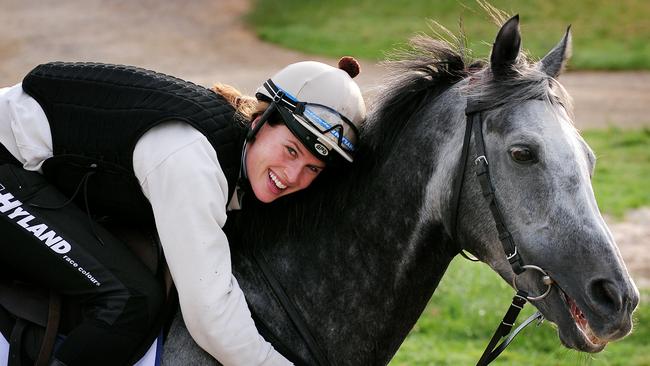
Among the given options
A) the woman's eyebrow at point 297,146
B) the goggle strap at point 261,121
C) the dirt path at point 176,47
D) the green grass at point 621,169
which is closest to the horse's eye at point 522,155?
the woman's eyebrow at point 297,146

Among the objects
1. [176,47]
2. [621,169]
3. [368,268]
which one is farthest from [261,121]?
[176,47]

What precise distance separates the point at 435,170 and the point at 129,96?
1.05 metres

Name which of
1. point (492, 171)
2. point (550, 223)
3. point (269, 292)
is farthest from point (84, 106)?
point (550, 223)

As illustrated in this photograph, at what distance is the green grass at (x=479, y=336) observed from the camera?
654 centimetres

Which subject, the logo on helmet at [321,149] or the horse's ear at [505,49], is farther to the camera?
the logo on helmet at [321,149]

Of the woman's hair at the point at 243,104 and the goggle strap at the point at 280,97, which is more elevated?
the goggle strap at the point at 280,97

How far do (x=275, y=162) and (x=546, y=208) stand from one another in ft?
3.07

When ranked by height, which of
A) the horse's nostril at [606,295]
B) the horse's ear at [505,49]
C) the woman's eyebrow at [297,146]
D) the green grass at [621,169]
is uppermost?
the horse's ear at [505,49]

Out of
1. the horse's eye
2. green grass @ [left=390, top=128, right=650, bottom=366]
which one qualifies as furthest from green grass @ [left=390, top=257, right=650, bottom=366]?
the horse's eye

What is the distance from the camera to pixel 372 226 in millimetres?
3111

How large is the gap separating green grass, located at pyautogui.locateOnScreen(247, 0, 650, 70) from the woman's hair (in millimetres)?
13617

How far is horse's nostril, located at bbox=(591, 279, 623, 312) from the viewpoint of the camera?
2584 millimetres

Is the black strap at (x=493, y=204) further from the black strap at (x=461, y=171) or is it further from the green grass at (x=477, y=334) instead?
the green grass at (x=477, y=334)

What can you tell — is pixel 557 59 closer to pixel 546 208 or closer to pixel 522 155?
pixel 522 155
